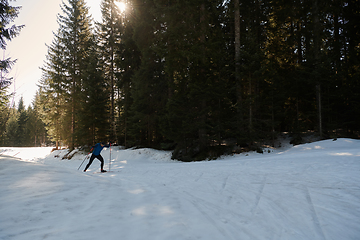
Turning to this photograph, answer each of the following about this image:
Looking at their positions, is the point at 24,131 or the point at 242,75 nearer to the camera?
the point at 242,75

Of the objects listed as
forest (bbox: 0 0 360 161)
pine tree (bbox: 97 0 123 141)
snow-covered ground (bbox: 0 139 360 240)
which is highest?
pine tree (bbox: 97 0 123 141)

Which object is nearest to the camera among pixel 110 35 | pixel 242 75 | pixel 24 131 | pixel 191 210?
pixel 191 210

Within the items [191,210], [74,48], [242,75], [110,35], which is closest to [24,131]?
[74,48]

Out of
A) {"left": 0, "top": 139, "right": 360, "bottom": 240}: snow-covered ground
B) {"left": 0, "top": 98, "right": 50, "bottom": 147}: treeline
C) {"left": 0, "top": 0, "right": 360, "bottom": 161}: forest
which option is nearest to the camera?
{"left": 0, "top": 139, "right": 360, "bottom": 240}: snow-covered ground

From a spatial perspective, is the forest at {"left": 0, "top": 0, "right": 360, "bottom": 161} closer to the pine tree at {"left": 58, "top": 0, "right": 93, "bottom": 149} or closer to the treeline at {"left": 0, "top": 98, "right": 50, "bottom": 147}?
the pine tree at {"left": 58, "top": 0, "right": 93, "bottom": 149}

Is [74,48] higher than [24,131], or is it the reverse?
[74,48]

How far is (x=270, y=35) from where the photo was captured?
18.5 meters

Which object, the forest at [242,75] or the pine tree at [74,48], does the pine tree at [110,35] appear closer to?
the pine tree at [74,48]

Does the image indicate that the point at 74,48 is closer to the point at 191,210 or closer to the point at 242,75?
the point at 242,75

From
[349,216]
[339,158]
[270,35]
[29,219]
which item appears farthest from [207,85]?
[29,219]

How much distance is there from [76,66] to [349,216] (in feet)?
107

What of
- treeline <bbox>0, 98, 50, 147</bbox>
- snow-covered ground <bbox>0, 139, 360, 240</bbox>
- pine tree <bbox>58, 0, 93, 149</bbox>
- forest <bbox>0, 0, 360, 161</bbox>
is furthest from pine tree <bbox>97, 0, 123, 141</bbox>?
treeline <bbox>0, 98, 50, 147</bbox>

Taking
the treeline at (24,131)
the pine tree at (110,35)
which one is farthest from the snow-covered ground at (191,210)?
the treeline at (24,131)

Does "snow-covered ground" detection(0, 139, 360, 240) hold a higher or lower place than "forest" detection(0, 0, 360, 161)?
lower
